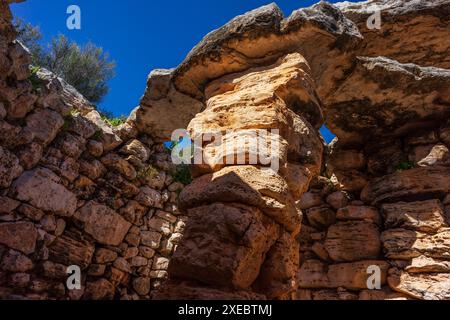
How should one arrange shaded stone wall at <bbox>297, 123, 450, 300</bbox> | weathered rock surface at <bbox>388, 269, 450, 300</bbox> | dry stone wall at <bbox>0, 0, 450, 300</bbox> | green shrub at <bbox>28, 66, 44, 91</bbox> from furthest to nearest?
1. green shrub at <bbox>28, 66, 44, 91</bbox>
2. shaded stone wall at <bbox>297, 123, 450, 300</bbox>
3. weathered rock surface at <bbox>388, 269, 450, 300</bbox>
4. dry stone wall at <bbox>0, 0, 450, 300</bbox>

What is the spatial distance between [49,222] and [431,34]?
23.5 ft

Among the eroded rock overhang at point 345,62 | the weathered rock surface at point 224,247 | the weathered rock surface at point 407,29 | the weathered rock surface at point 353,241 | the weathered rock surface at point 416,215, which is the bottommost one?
the weathered rock surface at point 224,247

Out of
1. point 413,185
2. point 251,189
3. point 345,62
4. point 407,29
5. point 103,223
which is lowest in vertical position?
point 251,189

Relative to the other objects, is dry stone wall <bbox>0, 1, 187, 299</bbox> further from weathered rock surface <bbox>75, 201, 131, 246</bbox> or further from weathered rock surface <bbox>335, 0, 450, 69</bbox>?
weathered rock surface <bbox>335, 0, 450, 69</bbox>

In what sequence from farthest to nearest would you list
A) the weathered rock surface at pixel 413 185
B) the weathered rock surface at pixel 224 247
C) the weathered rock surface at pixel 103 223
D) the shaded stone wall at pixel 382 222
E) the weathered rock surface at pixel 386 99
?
1. the weathered rock surface at pixel 103 223
2. the weathered rock surface at pixel 413 185
3. the weathered rock surface at pixel 386 99
4. the shaded stone wall at pixel 382 222
5. the weathered rock surface at pixel 224 247

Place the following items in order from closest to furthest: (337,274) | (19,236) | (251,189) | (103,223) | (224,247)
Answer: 1. (224,247)
2. (251,189)
3. (19,236)
4. (337,274)
5. (103,223)

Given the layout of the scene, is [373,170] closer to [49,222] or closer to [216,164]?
[216,164]

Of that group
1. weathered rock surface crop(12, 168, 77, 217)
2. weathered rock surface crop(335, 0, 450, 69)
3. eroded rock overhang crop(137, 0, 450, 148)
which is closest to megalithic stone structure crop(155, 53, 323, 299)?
eroded rock overhang crop(137, 0, 450, 148)

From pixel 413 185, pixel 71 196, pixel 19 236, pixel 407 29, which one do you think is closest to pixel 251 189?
pixel 413 185

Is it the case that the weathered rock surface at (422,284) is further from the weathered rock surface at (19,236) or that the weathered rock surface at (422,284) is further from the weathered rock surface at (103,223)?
the weathered rock surface at (19,236)

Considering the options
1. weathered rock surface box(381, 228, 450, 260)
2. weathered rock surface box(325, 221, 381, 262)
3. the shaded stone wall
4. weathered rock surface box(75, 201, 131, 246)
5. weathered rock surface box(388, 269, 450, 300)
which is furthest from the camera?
weathered rock surface box(75, 201, 131, 246)

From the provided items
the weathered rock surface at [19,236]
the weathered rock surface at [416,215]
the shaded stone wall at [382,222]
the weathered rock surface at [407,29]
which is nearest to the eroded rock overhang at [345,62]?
the weathered rock surface at [407,29]

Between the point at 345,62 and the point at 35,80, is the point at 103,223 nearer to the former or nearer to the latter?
the point at 35,80

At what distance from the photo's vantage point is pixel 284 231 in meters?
3.15
